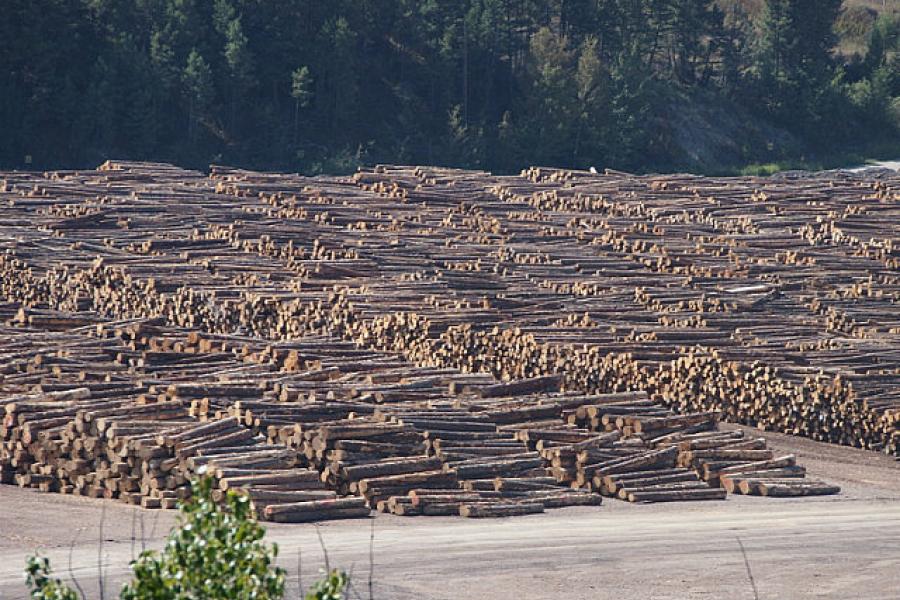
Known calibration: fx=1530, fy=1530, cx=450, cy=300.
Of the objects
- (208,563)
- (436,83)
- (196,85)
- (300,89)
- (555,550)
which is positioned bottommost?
(555,550)

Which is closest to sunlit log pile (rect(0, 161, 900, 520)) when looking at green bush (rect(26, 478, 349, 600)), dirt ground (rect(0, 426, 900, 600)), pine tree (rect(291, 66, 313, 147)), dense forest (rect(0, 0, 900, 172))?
dirt ground (rect(0, 426, 900, 600))

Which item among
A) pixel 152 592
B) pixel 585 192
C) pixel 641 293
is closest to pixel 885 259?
pixel 641 293

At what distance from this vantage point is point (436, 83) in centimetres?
8562

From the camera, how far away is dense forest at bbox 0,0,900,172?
71.2m

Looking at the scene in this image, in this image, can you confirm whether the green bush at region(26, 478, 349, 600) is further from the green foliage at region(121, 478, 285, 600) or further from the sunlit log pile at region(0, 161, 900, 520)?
the sunlit log pile at region(0, 161, 900, 520)

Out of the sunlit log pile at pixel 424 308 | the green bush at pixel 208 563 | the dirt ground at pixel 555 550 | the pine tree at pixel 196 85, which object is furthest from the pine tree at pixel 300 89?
the green bush at pixel 208 563

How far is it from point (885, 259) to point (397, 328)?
1841cm

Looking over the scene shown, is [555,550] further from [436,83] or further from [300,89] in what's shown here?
[436,83]

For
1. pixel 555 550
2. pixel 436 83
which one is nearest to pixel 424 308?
pixel 555 550

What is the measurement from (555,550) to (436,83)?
68418mm

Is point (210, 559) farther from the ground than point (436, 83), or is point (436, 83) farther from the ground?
point (436, 83)

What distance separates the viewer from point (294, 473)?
67.3 feet

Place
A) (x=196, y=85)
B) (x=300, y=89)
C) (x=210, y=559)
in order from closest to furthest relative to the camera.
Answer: (x=210, y=559) → (x=196, y=85) → (x=300, y=89)

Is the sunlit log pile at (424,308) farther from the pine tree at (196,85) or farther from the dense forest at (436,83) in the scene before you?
the pine tree at (196,85)
